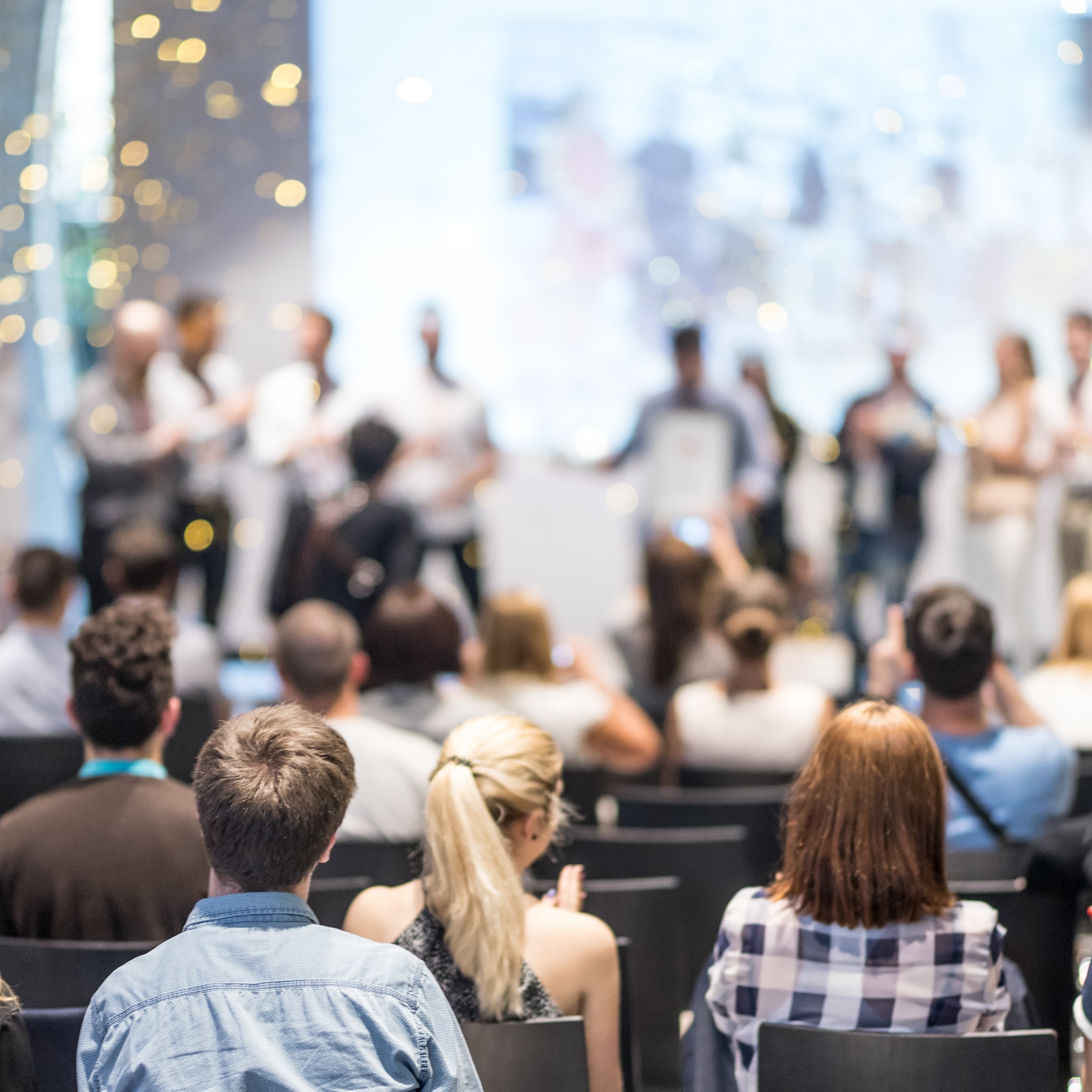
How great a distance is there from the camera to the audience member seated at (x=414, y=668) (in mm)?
3262

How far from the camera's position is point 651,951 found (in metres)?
→ 2.29

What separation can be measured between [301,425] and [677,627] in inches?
102

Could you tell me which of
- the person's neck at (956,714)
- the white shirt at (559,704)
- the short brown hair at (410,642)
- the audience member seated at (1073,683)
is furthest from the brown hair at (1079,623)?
the short brown hair at (410,642)

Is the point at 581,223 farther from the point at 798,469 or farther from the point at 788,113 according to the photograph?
the point at 798,469

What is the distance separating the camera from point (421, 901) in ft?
6.12

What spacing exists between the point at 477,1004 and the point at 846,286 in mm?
6621

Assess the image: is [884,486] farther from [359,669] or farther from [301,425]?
[359,669]

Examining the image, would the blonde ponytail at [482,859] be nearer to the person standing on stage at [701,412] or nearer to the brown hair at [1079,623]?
the brown hair at [1079,623]

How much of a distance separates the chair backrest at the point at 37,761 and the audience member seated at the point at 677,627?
6.22 ft

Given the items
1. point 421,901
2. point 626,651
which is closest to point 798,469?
point 626,651

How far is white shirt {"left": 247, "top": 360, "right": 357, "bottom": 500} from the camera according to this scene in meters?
6.21

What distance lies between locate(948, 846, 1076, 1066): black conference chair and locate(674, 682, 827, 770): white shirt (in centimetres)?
127

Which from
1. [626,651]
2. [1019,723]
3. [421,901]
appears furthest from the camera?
[626,651]

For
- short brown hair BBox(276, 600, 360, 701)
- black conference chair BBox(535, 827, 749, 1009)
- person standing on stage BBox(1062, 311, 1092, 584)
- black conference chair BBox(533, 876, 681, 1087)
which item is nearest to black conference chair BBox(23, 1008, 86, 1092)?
black conference chair BBox(533, 876, 681, 1087)
